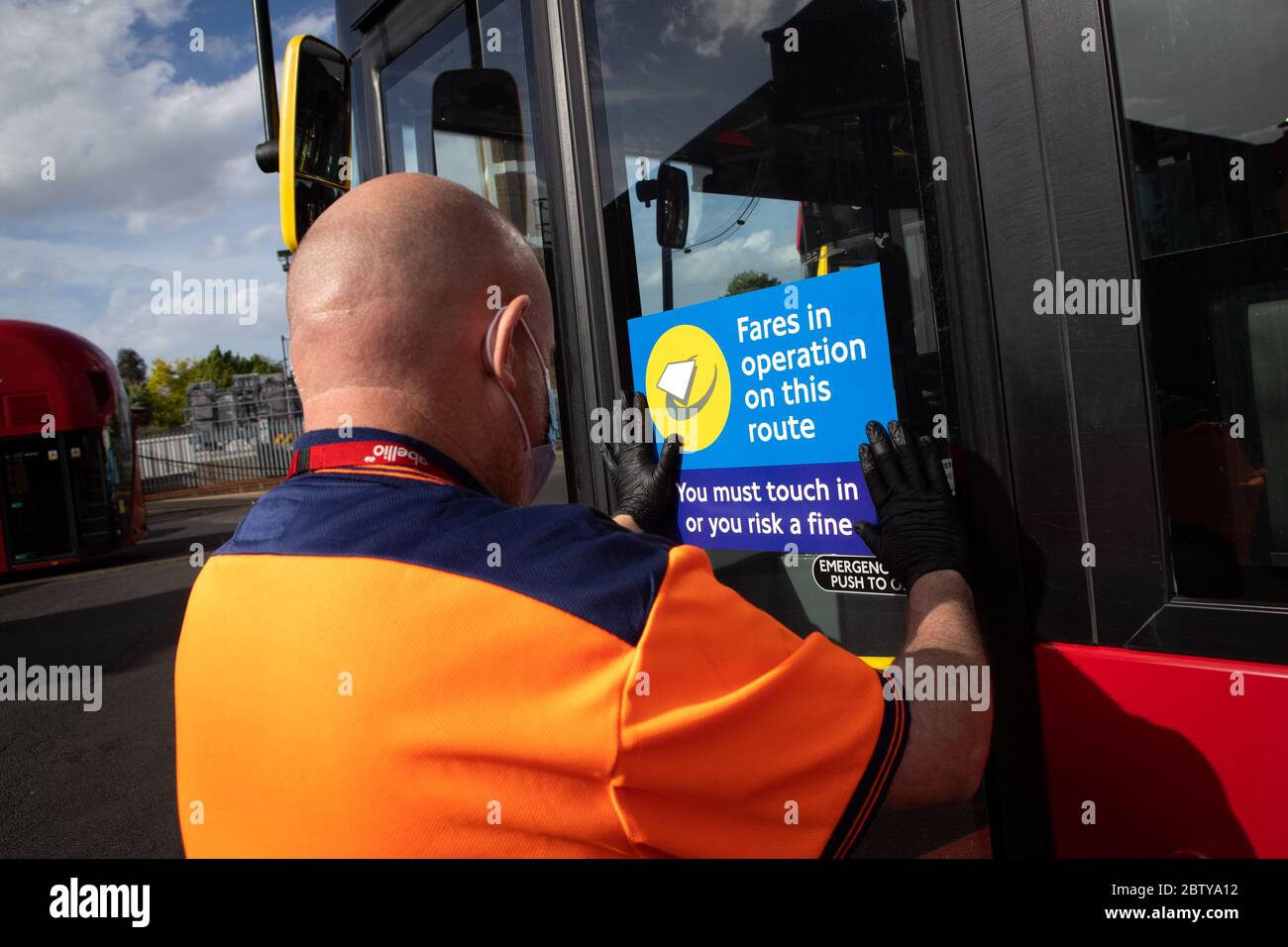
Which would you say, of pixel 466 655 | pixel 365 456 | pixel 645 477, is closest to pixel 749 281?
pixel 645 477

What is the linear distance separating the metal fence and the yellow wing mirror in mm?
32619

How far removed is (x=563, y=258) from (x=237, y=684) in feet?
4.43

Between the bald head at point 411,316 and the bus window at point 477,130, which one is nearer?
the bald head at point 411,316

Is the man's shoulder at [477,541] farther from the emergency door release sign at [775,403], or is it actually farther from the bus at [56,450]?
the bus at [56,450]

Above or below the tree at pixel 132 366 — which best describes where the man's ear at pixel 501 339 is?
below

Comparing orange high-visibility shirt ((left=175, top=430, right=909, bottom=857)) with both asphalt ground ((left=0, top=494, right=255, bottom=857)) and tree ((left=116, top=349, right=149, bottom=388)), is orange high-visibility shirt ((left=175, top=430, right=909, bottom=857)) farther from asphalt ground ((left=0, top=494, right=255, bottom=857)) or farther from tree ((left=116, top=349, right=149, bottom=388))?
tree ((left=116, top=349, right=149, bottom=388))

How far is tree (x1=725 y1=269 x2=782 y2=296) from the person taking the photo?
5.70 feet

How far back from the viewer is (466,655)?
43.3 inches

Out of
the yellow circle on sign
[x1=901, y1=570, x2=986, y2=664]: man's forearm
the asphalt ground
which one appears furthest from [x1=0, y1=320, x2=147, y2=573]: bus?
[x1=901, y1=570, x2=986, y2=664]: man's forearm

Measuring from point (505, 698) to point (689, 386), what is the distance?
3.28ft

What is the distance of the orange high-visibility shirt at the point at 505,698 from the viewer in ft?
3.58
